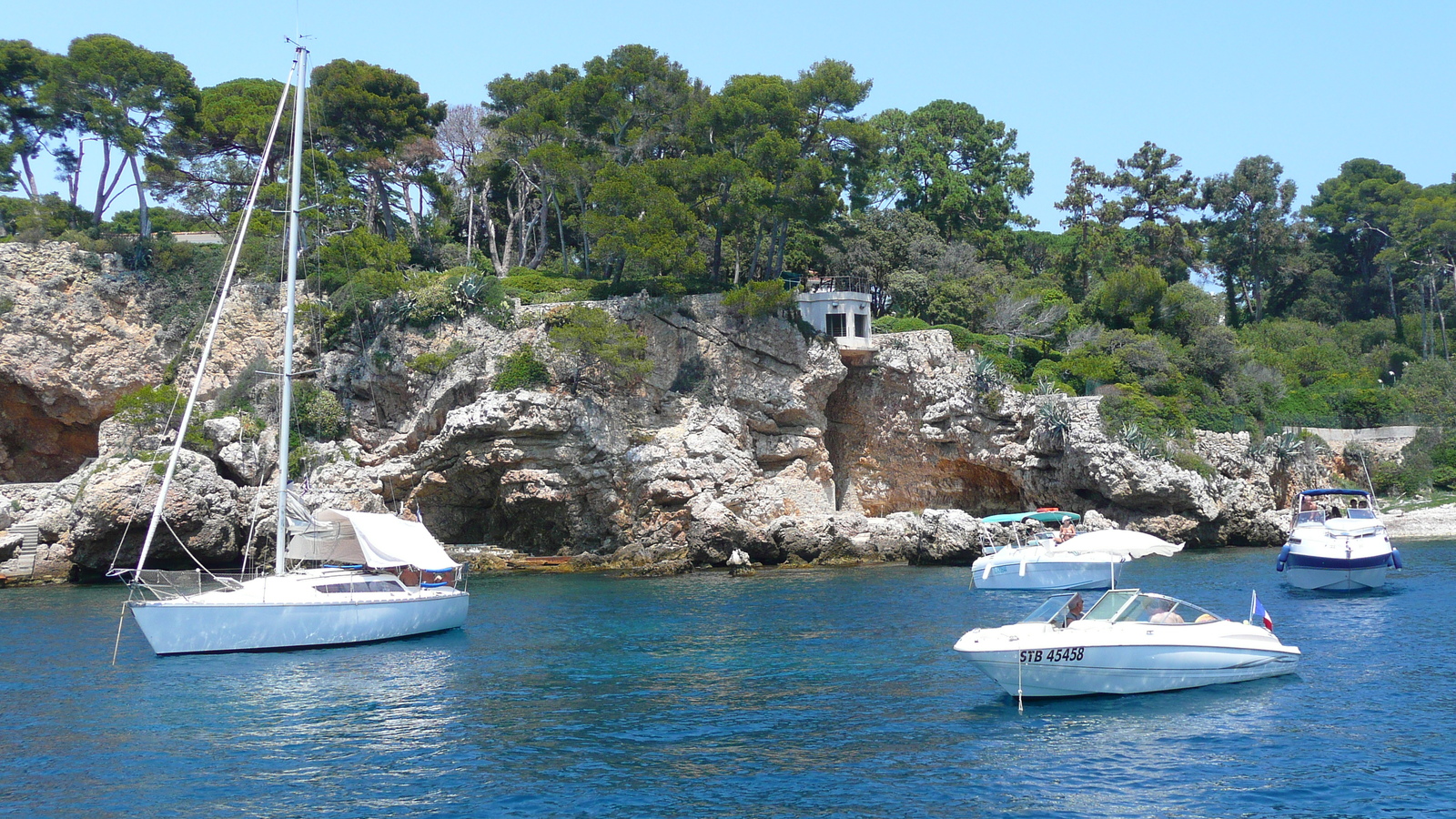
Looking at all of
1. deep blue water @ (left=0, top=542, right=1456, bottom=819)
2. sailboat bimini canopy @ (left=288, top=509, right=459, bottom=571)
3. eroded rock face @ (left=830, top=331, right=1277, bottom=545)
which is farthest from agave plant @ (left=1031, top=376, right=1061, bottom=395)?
Answer: sailboat bimini canopy @ (left=288, top=509, right=459, bottom=571)

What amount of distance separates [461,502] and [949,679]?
103 feet

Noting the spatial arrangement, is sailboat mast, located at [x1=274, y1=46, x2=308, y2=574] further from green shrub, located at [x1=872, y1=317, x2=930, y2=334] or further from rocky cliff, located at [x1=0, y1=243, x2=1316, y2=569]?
green shrub, located at [x1=872, y1=317, x2=930, y2=334]

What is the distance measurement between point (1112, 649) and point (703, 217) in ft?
127

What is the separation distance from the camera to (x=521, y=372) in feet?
148

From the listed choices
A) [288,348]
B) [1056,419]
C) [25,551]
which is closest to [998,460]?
[1056,419]

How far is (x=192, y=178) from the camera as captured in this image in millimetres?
55688

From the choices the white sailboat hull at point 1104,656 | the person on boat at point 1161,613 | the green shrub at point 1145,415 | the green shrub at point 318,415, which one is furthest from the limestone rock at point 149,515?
the green shrub at point 1145,415

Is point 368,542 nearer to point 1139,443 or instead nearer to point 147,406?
point 147,406

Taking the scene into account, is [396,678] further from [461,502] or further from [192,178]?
[192,178]

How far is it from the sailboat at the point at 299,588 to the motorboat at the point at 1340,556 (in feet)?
83.5

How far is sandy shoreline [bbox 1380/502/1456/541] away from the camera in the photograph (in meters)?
49.0

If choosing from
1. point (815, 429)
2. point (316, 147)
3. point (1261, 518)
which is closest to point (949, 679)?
point (815, 429)

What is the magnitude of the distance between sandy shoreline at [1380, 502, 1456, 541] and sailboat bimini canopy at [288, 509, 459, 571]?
44.4m

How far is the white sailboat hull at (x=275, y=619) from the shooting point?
2456 centimetres
